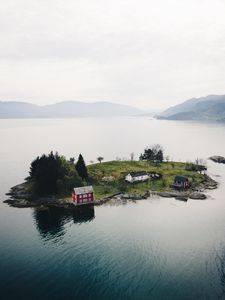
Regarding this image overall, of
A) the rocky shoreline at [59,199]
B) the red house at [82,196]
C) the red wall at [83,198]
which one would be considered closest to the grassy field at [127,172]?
the rocky shoreline at [59,199]

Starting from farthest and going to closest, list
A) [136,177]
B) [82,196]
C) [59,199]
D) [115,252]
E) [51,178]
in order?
1. [136,177]
2. [51,178]
3. [59,199]
4. [82,196]
5. [115,252]

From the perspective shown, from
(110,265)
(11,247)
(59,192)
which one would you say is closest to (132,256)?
(110,265)

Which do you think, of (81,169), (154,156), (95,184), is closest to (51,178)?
(81,169)

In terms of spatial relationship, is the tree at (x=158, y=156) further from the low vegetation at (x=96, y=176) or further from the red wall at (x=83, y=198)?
the red wall at (x=83, y=198)

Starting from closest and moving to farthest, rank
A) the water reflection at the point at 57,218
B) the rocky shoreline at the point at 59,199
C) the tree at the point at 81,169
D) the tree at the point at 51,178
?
the water reflection at the point at 57,218, the rocky shoreline at the point at 59,199, the tree at the point at 51,178, the tree at the point at 81,169

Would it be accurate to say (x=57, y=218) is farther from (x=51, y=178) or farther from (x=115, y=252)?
(x=115, y=252)

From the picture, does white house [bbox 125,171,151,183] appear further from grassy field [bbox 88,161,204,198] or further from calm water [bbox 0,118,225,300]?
calm water [bbox 0,118,225,300]

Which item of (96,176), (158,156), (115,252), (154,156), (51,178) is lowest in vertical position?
(115,252)
